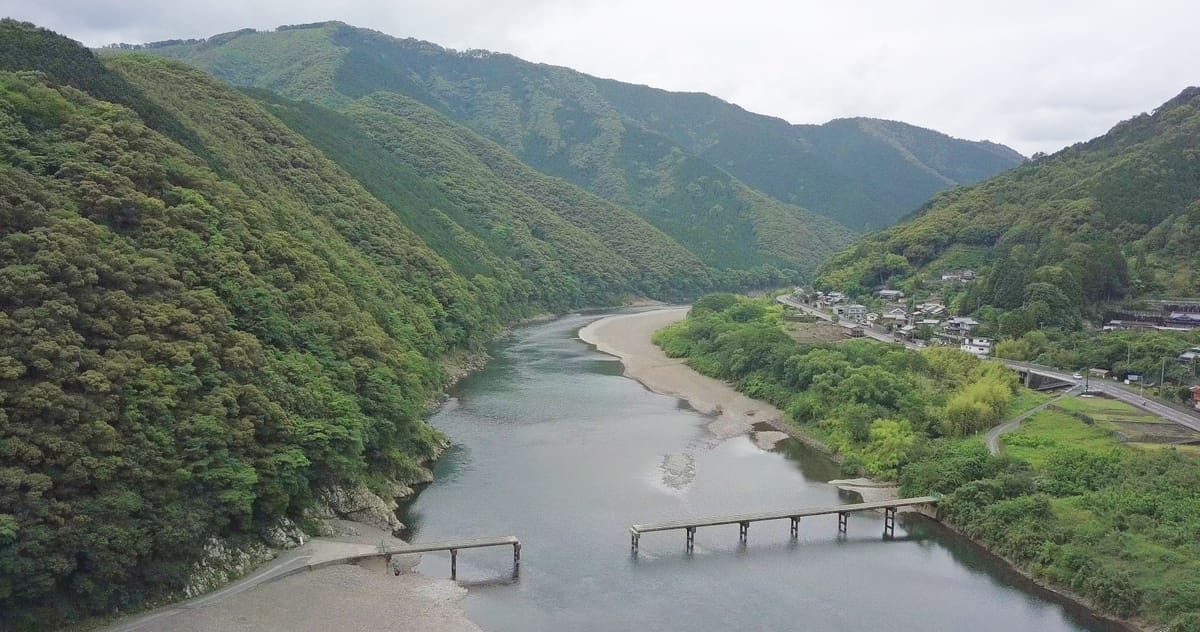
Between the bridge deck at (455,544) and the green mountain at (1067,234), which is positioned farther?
the green mountain at (1067,234)

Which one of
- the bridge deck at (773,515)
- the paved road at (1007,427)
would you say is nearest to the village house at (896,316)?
the paved road at (1007,427)

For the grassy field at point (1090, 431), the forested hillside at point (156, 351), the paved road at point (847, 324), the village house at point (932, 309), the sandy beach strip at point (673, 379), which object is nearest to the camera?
the forested hillside at point (156, 351)

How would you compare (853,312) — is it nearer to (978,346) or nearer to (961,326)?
(961,326)

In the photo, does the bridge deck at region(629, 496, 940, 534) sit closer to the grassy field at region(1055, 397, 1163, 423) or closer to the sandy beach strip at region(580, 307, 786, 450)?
the sandy beach strip at region(580, 307, 786, 450)

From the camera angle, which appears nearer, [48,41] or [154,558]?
[154,558]

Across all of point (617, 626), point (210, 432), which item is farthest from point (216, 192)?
point (617, 626)

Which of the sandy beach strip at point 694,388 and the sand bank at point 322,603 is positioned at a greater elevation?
the sandy beach strip at point 694,388

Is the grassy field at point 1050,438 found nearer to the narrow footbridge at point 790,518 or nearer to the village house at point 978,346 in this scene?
the narrow footbridge at point 790,518

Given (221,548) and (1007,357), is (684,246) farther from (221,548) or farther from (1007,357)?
(221,548)
